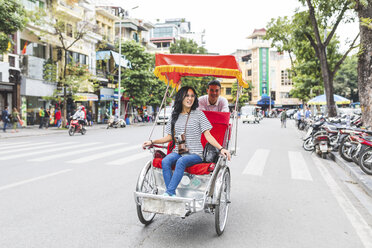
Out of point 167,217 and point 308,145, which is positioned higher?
point 308,145

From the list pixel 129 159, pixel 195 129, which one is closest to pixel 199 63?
pixel 195 129

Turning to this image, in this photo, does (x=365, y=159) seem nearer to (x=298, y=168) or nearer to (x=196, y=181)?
(x=298, y=168)

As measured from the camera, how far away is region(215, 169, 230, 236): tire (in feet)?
12.5

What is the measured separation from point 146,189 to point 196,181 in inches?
24.7

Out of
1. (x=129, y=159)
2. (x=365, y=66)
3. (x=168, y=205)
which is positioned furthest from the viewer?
(x=365, y=66)

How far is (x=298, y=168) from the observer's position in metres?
9.00

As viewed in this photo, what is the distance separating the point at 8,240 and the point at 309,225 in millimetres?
3476

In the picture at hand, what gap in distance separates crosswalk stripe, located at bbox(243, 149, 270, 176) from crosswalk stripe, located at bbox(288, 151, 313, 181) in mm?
741

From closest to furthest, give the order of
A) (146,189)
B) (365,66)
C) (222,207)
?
(222,207) < (146,189) < (365,66)

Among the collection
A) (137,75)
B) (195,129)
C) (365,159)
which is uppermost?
(137,75)

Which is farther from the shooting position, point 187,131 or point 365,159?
point 365,159

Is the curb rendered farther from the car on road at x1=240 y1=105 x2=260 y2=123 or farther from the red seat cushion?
the car on road at x1=240 y1=105 x2=260 y2=123

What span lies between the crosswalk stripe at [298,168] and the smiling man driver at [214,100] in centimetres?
307

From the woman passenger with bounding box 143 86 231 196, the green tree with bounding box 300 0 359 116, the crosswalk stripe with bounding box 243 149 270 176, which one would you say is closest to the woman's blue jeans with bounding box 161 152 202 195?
the woman passenger with bounding box 143 86 231 196
